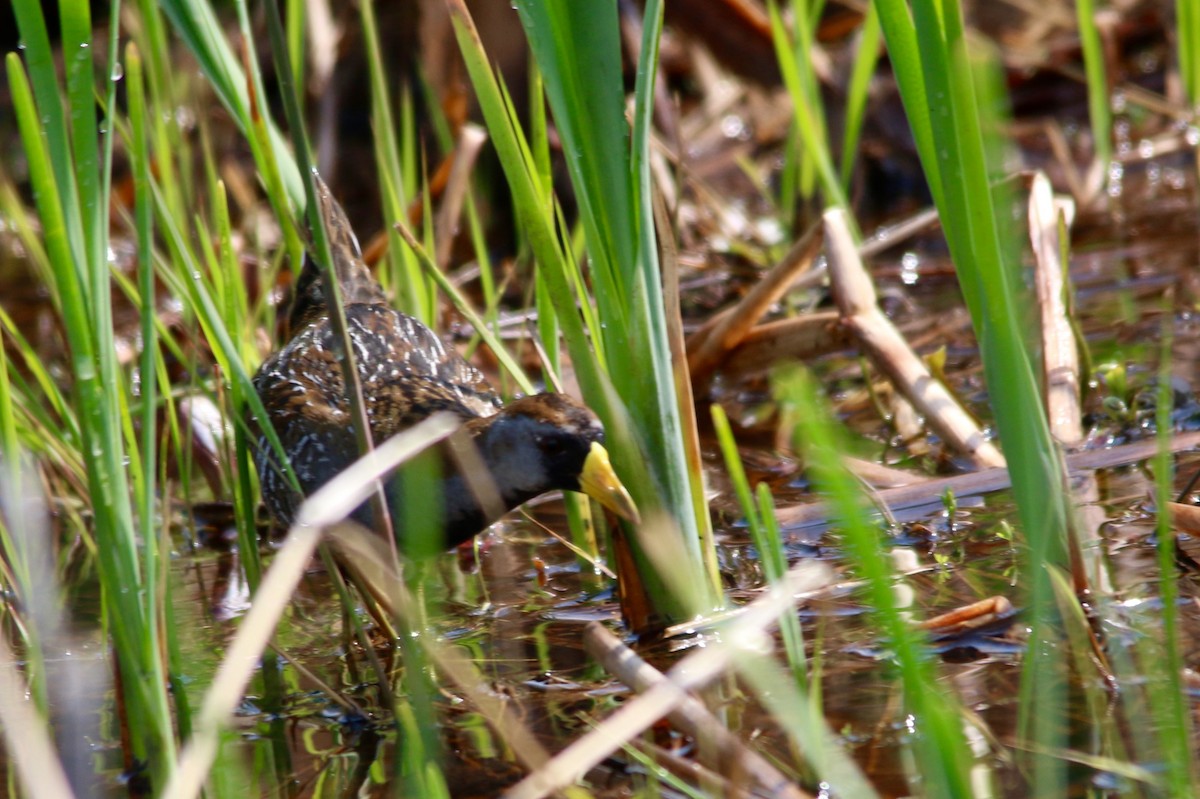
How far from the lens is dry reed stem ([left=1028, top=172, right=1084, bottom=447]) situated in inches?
107

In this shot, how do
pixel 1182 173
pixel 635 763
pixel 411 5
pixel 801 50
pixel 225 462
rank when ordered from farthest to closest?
pixel 411 5
pixel 1182 173
pixel 801 50
pixel 225 462
pixel 635 763

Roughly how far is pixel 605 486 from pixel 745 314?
1.21m

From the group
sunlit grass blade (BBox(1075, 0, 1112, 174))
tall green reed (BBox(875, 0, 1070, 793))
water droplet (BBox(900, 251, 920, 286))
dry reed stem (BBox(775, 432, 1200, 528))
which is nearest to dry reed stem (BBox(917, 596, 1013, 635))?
tall green reed (BBox(875, 0, 1070, 793))

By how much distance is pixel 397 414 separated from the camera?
2.83 metres

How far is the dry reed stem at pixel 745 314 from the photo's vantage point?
3098 millimetres

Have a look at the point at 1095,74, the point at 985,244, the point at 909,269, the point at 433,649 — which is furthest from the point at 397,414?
the point at 1095,74

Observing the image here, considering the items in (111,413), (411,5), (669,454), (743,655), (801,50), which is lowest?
(743,655)

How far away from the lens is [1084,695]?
5.87ft

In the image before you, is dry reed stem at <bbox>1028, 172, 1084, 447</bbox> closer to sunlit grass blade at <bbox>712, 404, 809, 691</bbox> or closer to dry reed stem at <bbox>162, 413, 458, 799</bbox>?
sunlit grass blade at <bbox>712, 404, 809, 691</bbox>

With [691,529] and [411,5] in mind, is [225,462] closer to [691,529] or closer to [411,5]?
[691,529]

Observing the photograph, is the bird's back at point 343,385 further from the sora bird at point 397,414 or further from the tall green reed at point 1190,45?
the tall green reed at point 1190,45

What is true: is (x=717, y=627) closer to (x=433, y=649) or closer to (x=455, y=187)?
(x=433, y=649)

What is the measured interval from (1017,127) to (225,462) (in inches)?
153

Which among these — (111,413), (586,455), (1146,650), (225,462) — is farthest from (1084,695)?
(225,462)
